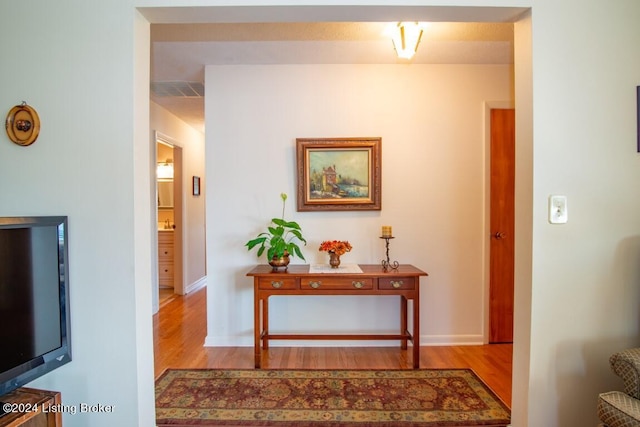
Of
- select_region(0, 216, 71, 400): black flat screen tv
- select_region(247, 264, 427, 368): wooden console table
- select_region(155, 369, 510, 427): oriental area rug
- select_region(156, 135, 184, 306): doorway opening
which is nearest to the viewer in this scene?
select_region(0, 216, 71, 400): black flat screen tv

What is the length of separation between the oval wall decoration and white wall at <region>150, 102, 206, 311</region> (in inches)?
107

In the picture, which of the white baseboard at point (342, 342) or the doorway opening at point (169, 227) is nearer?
the white baseboard at point (342, 342)

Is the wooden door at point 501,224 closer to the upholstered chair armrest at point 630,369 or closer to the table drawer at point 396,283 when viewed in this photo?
the table drawer at point 396,283

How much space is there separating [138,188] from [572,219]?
1.94 meters

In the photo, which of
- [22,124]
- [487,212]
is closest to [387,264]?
[487,212]

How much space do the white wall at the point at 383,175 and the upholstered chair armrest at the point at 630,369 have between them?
1.64 meters

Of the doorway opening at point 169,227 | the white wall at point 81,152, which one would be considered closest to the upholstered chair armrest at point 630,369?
the white wall at point 81,152

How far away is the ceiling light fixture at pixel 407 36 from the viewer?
208cm

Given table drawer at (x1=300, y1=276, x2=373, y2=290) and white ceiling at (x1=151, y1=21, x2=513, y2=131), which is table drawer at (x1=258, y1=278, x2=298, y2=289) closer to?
table drawer at (x1=300, y1=276, x2=373, y2=290)

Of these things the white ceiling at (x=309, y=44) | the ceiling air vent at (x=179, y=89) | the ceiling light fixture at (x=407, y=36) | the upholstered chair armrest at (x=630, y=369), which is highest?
the white ceiling at (x=309, y=44)

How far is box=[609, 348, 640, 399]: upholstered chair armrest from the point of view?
3.76 feet

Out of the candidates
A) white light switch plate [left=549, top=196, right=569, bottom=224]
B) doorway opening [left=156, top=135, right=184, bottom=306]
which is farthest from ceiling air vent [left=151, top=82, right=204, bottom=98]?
white light switch plate [left=549, top=196, right=569, bottom=224]

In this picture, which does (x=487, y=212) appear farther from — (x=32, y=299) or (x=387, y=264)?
(x=32, y=299)

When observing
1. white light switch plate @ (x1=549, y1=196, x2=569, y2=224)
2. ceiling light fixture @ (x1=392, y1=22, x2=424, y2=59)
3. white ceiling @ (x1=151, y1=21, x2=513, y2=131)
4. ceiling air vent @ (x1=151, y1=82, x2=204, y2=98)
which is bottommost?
white light switch plate @ (x1=549, y1=196, x2=569, y2=224)
